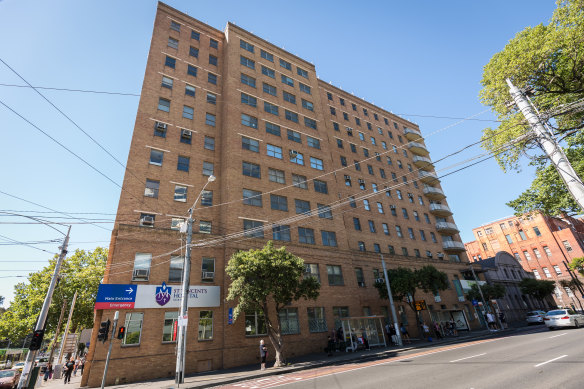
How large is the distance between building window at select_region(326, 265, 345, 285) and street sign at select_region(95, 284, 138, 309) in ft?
54.7

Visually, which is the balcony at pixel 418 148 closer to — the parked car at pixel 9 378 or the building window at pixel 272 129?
the building window at pixel 272 129

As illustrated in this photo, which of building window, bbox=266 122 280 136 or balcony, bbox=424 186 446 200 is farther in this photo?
balcony, bbox=424 186 446 200

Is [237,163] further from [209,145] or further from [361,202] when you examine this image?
[361,202]

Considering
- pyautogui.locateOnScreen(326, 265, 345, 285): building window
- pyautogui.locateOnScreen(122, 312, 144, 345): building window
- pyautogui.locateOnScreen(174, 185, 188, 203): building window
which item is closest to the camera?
pyautogui.locateOnScreen(122, 312, 144, 345): building window

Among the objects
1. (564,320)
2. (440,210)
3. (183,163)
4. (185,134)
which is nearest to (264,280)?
(183,163)

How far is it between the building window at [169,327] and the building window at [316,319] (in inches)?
430

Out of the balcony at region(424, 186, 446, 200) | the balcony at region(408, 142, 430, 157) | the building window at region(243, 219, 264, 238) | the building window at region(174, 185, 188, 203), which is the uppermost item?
the balcony at region(408, 142, 430, 157)

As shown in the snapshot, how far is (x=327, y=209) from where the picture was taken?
3033cm

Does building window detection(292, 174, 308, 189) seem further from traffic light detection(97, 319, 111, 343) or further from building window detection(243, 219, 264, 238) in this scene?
traffic light detection(97, 319, 111, 343)

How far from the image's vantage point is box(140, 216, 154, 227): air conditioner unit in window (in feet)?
69.5

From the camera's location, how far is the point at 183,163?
25109 millimetres

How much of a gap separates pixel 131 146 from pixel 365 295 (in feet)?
87.8

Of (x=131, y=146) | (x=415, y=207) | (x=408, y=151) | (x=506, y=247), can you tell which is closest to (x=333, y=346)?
(x=131, y=146)

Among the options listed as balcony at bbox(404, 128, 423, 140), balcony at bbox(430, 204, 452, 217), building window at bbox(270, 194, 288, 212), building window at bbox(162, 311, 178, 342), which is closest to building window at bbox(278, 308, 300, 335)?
building window at bbox(162, 311, 178, 342)
